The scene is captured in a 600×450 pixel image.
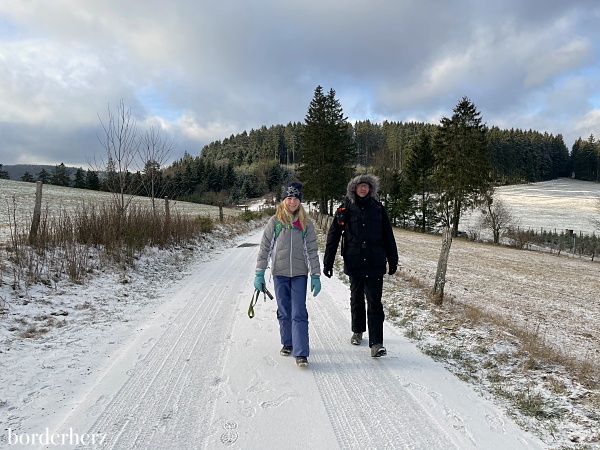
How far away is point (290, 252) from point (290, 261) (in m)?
0.11

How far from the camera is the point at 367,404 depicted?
3.26m

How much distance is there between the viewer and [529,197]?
69.4 meters

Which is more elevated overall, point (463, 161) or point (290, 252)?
point (463, 161)

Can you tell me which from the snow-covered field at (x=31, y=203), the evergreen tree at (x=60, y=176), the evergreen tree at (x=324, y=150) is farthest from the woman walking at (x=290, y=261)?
the evergreen tree at (x=60, y=176)

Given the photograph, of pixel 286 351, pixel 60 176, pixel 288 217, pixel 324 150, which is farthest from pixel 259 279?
pixel 60 176

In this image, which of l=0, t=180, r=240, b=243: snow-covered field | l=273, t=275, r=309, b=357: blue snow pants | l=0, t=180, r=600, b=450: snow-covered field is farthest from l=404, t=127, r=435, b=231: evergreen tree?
l=273, t=275, r=309, b=357: blue snow pants

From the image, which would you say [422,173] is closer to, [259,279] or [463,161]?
[463,161]

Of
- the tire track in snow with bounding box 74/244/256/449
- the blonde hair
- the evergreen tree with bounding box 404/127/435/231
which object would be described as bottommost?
the tire track in snow with bounding box 74/244/256/449

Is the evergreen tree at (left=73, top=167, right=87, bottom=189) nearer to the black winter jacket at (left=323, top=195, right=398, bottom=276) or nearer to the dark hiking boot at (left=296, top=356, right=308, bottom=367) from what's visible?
the black winter jacket at (left=323, top=195, right=398, bottom=276)

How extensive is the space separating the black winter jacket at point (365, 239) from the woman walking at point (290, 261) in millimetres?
302

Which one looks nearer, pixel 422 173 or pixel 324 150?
pixel 324 150

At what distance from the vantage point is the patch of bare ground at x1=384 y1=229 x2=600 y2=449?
3164 millimetres

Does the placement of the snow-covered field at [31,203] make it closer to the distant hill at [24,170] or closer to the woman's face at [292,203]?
the woman's face at [292,203]

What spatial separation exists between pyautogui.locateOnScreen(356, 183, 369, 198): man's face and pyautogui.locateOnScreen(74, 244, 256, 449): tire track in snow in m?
2.66
